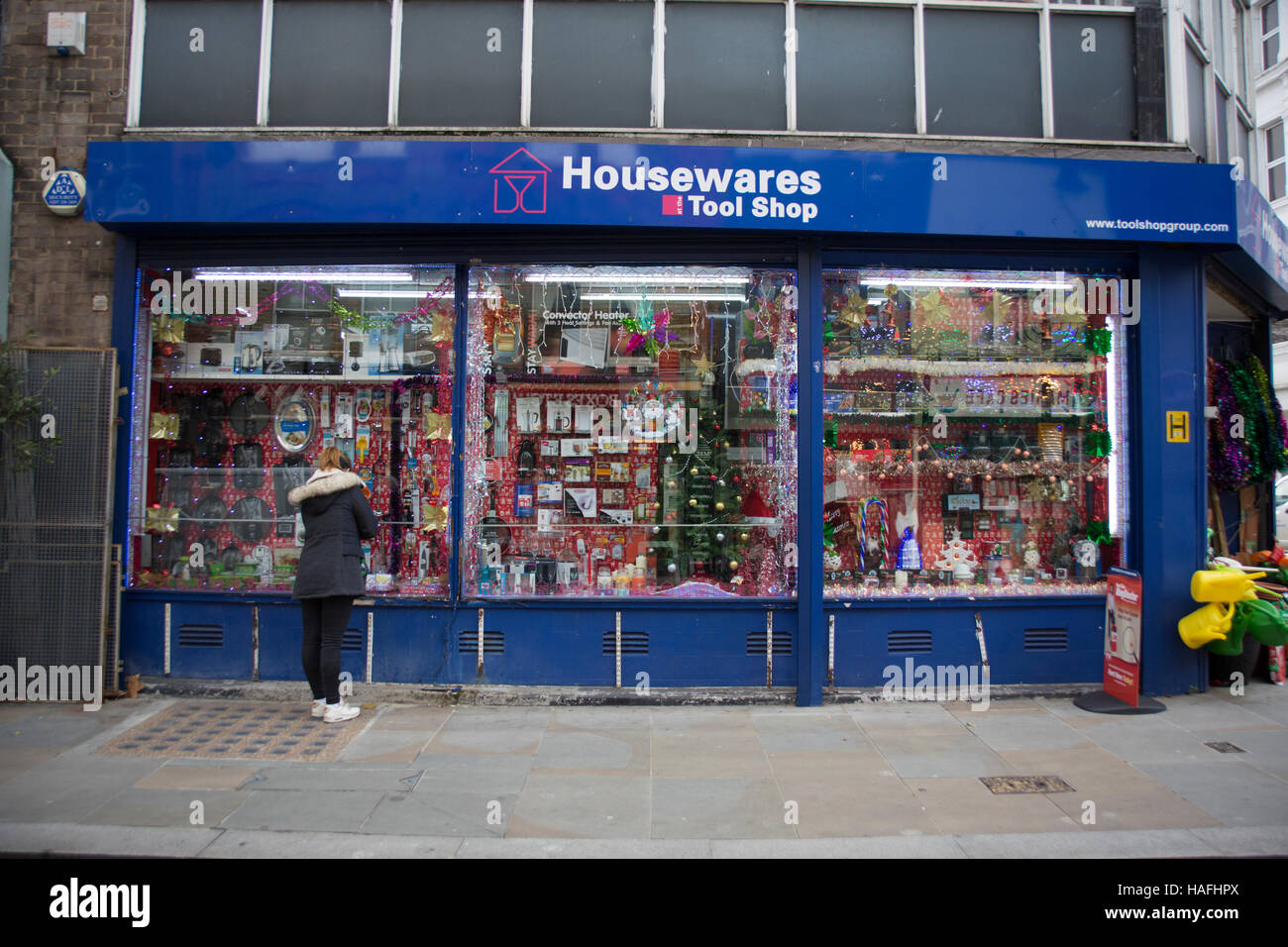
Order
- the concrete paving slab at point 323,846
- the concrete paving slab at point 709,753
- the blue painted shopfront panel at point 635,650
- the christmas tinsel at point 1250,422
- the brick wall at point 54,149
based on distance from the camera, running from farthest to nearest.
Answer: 1. the christmas tinsel at point 1250,422
2. the brick wall at point 54,149
3. the blue painted shopfront panel at point 635,650
4. the concrete paving slab at point 709,753
5. the concrete paving slab at point 323,846

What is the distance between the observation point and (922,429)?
23.2 ft

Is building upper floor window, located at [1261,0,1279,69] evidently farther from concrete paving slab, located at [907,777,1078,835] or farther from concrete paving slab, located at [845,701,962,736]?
concrete paving slab, located at [907,777,1078,835]

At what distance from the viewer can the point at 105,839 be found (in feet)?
13.1

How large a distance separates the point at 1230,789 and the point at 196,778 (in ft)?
20.8

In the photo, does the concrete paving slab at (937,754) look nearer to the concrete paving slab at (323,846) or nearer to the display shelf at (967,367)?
the concrete paving slab at (323,846)

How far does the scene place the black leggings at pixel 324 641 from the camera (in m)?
5.68

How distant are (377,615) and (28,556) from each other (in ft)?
8.97

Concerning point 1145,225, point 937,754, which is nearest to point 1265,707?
point 937,754

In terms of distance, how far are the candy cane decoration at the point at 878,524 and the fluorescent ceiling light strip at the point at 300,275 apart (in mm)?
4556

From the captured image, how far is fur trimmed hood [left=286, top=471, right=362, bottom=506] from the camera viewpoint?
18.5 feet

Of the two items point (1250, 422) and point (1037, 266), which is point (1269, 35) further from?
point (1037, 266)

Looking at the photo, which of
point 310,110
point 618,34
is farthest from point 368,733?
point 618,34

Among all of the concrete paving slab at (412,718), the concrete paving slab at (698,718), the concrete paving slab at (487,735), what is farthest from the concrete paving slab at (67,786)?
the concrete paving slab at (698,718)

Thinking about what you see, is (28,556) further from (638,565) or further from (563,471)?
(638,565)
